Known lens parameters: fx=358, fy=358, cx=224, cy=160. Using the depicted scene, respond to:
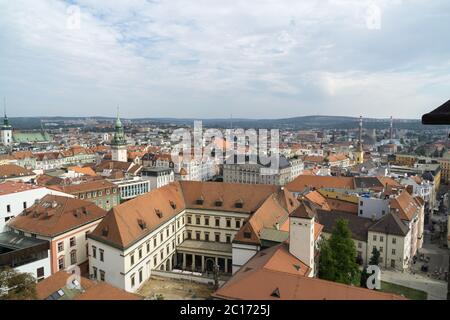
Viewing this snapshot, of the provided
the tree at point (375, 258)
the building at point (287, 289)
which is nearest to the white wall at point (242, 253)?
the building at point (287, 289)

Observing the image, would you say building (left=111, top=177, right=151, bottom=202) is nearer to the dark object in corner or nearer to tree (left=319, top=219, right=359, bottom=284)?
tree (left=319, top=219, right=359, bottom=284)

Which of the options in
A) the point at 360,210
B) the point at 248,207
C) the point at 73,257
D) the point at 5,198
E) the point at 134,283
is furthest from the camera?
the point at 360,210

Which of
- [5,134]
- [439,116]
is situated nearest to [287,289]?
[439,116]

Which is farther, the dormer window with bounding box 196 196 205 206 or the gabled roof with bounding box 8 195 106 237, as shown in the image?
the dormer window with bounding box 196 196 205 206

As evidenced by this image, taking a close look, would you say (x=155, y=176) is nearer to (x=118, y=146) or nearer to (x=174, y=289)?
(x=118, y=146)

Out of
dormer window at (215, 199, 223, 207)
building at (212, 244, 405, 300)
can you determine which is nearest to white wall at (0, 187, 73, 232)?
dormer window at (215, 199, 223, 207)
